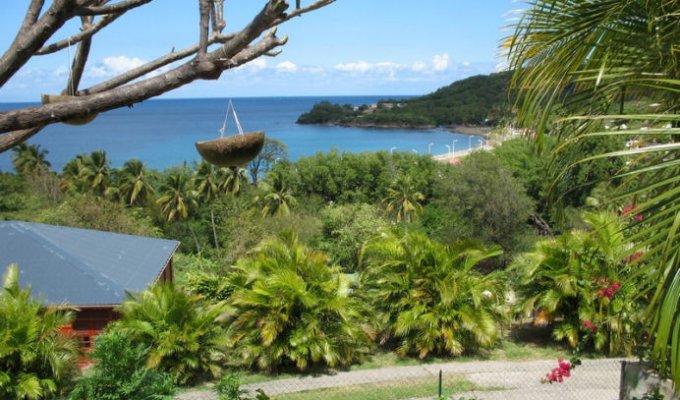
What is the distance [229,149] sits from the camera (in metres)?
4.02

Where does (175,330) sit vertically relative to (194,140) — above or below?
below

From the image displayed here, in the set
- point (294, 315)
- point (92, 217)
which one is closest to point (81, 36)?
point (294, 315)

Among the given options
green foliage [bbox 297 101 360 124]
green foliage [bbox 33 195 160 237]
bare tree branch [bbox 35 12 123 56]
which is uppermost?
green foliage [bbox 297 101 360 124]

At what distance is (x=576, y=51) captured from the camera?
3.68 m

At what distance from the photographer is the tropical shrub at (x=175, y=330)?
12727mm

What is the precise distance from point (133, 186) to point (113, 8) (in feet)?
133

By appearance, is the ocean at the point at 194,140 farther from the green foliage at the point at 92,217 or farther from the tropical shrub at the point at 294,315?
the tropical shrub at the point at 294,315

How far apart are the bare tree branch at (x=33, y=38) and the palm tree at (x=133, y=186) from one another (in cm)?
4020

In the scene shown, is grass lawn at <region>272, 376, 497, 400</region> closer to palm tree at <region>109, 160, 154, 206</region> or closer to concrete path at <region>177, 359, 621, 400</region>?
concrete path at <region>177, 359, 621, 400</region>

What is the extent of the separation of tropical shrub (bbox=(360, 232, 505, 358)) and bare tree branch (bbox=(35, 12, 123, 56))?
36.0 feet

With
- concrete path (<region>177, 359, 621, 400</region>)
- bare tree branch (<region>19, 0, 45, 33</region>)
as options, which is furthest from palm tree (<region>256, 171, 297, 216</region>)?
bare tree branch (<region>19, 0, 45, 33</region>)

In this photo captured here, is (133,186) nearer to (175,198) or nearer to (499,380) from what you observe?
(175,198)

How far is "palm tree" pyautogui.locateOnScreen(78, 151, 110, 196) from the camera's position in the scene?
4334 cm

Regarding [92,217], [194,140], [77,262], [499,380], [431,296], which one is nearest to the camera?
[499,380]
